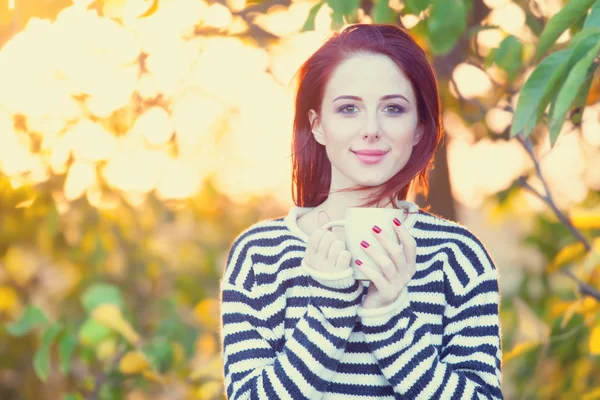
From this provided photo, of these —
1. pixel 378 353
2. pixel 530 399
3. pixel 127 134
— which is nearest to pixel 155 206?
pixel 127 134

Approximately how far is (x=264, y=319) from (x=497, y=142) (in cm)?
125

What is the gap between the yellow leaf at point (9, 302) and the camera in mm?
2541

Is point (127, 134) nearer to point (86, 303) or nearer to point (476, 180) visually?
point (86, 303)

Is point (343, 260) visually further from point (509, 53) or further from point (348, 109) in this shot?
point (509, 53)

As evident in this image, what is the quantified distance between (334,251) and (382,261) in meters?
0.06

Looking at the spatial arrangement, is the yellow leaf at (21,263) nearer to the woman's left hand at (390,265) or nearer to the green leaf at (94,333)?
the green leaf at (94,333)

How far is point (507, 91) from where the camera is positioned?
165 cm

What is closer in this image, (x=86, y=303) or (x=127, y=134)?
(x=86, y=303)

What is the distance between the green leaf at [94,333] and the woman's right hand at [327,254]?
0.94 m

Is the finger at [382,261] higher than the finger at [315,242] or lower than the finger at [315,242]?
lower

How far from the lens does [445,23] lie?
4.39 feet

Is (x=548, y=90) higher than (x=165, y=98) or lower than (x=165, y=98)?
lower

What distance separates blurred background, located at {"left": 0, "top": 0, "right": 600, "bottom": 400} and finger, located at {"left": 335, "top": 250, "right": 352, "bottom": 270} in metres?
0.47

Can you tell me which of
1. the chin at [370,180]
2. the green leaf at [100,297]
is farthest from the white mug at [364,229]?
the green leaf at [100,297]
